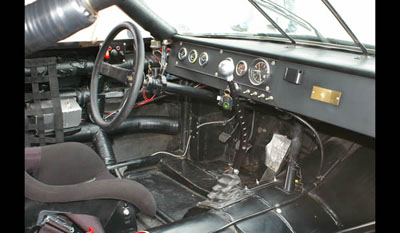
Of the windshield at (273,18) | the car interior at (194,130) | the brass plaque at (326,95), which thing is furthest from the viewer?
the windshield at (273,18)

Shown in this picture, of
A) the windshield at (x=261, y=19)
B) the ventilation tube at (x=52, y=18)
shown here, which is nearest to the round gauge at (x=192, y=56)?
the windshield at (x=261, y=19)

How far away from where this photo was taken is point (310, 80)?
175 cm

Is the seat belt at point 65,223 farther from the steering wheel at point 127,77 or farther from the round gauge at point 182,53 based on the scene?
the round gauge at point 182,53

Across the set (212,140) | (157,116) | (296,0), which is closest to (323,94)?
(296,0)

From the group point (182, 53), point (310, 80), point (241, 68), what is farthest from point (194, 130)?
point (310, 80)

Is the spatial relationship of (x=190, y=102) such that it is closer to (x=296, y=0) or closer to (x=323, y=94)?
(x=296, y=0)

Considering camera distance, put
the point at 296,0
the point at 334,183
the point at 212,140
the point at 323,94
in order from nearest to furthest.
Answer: the point at 323,94, the point at 296,0, the point at 334,183, the point at 212,140

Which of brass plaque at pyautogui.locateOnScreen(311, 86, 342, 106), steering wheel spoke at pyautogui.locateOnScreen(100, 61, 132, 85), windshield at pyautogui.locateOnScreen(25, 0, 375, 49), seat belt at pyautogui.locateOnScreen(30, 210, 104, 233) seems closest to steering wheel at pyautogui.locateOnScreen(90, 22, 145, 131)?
steering wheel spoke at pyautogui.locateOnScreen(100, 61, 132, 85)

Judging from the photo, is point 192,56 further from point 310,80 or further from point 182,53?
point 310,80

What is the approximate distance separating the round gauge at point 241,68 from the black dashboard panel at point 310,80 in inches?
0.7

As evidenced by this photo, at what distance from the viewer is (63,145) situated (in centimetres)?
177

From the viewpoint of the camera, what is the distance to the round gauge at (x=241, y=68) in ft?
6.98

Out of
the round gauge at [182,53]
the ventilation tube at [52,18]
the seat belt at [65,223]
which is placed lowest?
A: the seat belt at [65,223]
